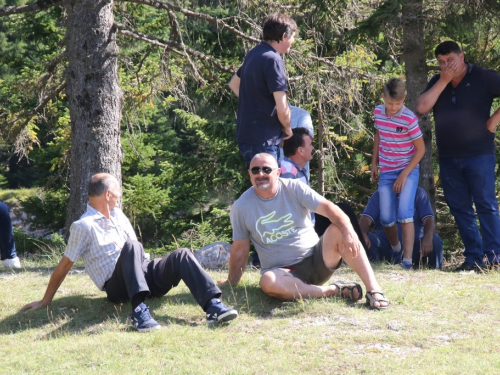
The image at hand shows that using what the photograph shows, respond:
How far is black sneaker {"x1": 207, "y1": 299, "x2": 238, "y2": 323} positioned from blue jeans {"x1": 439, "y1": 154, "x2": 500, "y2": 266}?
3.28m

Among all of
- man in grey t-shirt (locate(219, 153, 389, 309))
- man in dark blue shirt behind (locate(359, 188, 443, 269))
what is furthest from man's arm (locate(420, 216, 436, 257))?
man in grey t-shirt (locate(219, 153, 389, 309))

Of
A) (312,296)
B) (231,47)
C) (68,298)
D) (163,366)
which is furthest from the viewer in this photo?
(231,47)

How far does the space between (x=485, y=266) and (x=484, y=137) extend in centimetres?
137

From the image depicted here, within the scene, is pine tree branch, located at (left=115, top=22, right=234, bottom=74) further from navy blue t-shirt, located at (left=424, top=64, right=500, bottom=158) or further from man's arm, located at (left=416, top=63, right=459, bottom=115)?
navy blue t-shirt, located at (left=424, top=64, right=500, bottom=158)

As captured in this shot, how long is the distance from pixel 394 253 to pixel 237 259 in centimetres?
264

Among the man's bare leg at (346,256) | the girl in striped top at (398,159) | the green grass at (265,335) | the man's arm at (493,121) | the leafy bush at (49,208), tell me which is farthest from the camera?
Answer: the leafy bush at (49,208)

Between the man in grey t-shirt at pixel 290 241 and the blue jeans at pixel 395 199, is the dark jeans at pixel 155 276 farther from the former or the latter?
the blue jeans at pixel 395 199

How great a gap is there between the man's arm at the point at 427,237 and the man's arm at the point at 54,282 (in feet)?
13.1

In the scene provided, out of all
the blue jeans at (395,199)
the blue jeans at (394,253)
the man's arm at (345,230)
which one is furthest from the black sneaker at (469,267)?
the man's arm at (345,230)

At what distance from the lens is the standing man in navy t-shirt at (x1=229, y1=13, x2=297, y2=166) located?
586 cm

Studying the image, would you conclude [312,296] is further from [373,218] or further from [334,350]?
[373,218]

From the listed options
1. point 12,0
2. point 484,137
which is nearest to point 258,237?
point 484,137

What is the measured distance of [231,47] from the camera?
527 inches

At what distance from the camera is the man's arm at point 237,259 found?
17.8ft
